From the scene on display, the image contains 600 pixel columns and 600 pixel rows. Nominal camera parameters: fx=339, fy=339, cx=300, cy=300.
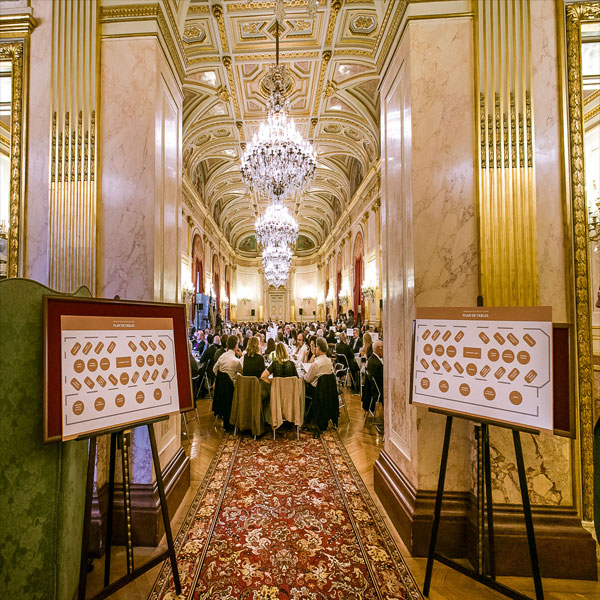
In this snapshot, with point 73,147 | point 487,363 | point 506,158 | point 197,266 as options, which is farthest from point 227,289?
point 487,363

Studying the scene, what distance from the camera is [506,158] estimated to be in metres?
2.45

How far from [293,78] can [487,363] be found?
27.5 ft

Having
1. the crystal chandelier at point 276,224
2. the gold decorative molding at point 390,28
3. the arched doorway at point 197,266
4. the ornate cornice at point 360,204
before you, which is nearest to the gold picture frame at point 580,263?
the gold decorative molding at point 390,28

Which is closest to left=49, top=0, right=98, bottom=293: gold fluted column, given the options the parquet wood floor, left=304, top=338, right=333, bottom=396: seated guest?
the parquet wood floor

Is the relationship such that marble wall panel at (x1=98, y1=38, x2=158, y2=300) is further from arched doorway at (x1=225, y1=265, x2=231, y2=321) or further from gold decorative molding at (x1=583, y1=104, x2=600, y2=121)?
arched doorway at (x1=225, y1=265, x2=231, y2=321)

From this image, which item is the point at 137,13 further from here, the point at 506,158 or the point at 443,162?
the point at 506,158

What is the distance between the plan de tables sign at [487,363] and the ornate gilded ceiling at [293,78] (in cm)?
279

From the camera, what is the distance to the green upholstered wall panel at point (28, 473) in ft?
5.07

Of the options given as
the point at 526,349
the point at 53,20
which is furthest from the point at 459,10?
the point at 53,20

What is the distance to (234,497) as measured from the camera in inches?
119

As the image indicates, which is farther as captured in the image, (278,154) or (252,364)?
(278,154)

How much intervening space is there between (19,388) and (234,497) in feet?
6.88

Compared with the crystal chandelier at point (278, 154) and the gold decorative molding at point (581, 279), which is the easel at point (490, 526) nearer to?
the gold decorative molding at point (581, 279)

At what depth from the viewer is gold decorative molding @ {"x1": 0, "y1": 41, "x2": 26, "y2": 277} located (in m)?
2.75
